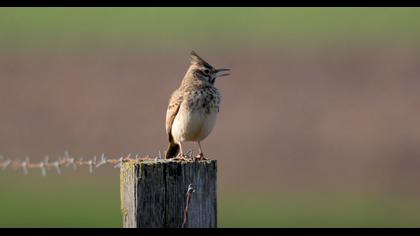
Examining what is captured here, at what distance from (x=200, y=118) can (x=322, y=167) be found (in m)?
9.80

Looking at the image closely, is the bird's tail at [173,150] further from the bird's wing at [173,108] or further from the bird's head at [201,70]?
the bird's head at [201,70]

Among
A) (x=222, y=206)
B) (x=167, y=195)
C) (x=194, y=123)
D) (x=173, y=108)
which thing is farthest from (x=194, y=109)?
(x=222, y=206)

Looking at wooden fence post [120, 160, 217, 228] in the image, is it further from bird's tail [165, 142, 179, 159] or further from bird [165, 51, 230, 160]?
bird's tail [165, 142, 179, 159]

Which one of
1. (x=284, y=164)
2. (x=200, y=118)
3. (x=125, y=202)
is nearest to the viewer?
(x=125, y=202)

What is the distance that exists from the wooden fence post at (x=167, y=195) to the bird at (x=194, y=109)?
3.33 meters

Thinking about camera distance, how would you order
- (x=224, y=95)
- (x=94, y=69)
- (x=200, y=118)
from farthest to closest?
(x=94, y=69)
(x=224, y=95)
(x=200, y=118)

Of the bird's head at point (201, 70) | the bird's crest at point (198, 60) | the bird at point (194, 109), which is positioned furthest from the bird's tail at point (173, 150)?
the bird's crest at point (198, 60)

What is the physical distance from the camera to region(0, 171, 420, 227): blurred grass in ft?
52.3

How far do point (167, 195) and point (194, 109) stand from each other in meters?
3.76

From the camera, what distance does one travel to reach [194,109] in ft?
32.3

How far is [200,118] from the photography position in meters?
9.80

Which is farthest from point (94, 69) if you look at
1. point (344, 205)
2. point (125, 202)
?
point (125, 202)

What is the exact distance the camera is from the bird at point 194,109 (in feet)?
32.2

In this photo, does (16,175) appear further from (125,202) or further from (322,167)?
(125,202)
